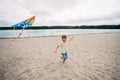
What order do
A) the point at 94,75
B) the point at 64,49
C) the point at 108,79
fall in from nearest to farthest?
the point at 108,79, the point at 94,75, the point at 64,49

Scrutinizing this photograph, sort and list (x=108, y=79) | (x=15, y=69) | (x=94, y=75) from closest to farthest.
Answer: (x=108, y=79) → (x=94, y=75) → (x=15, y=69)

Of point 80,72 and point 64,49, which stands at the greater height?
point 64,49

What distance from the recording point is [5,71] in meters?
5.39

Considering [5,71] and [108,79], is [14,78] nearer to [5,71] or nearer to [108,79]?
[5,71]

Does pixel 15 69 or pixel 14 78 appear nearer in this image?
pixel 14 78

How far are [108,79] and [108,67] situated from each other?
4.57 ft

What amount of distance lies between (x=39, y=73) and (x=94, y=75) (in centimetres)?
251

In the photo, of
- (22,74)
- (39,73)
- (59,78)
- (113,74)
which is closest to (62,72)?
(59,78)

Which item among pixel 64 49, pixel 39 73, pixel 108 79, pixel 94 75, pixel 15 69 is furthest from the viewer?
pixel 64 49

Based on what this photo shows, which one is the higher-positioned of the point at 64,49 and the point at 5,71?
the point at 64,49

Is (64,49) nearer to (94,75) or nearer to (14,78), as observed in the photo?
(94,75)

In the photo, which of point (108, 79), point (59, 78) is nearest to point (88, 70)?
point (108, 79)

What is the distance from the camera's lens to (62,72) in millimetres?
5141

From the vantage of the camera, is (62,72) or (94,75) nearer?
(94,75)
